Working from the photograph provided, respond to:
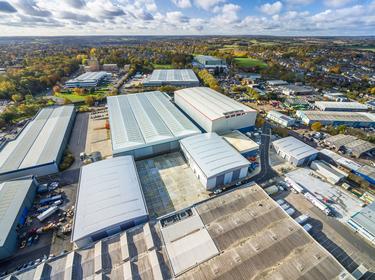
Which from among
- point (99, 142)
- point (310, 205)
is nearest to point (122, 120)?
point (99, 142)

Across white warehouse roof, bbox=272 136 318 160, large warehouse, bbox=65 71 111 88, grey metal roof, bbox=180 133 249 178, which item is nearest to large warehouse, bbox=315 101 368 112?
white warehouse roof, bbox=272 136 318 160

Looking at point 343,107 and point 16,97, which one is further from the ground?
point 16,97

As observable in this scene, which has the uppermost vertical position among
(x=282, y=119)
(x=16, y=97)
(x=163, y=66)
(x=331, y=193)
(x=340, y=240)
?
(x=163, y=66)

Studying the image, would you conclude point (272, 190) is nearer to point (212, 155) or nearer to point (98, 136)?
point (212, 155)

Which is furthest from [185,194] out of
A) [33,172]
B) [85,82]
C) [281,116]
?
[85,82]

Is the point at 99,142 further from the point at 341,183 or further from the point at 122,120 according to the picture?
the point at 341,183

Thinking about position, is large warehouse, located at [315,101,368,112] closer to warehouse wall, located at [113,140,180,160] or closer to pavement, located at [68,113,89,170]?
warehouse wall, located at [113,140,180,160]
